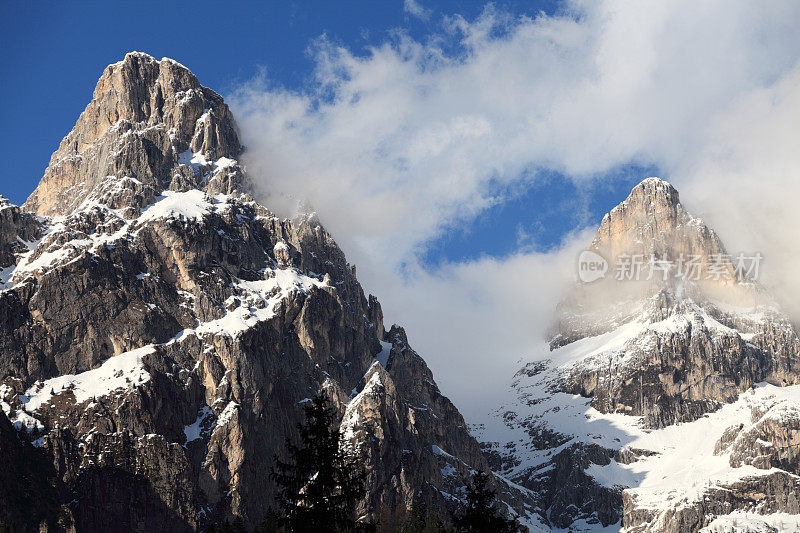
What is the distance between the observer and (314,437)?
72.8 m

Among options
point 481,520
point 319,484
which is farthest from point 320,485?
point 481,520

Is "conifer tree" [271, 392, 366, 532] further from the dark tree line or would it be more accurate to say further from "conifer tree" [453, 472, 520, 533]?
"conifer tree" [453, 472, 520, 533]

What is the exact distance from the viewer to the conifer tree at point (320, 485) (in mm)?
69938

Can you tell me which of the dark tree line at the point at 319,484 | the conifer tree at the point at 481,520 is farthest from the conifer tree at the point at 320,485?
the conifer tree at the point at 481,520

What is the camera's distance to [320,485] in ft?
230

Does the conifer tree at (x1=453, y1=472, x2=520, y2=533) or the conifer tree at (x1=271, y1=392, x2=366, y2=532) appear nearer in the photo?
the conifer tree at (x1=271, y1=392, x2=366, y2=532)

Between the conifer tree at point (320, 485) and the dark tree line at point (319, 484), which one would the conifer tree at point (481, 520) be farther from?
the conifer tree at point (320, 485)

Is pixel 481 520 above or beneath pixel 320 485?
above

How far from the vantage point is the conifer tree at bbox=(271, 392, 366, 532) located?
69938mm

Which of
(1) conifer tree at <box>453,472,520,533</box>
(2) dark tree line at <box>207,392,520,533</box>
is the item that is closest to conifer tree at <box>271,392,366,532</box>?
(2) dark tree line at <box>207,392,520,533</box>

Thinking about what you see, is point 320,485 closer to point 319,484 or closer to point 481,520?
point 319,484

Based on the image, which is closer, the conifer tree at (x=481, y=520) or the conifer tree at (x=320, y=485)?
the conifer tree at (x=320, y=485)

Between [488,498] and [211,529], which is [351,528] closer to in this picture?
[488,498]

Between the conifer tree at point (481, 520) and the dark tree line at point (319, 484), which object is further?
the conifer tree at point (481, 520)
